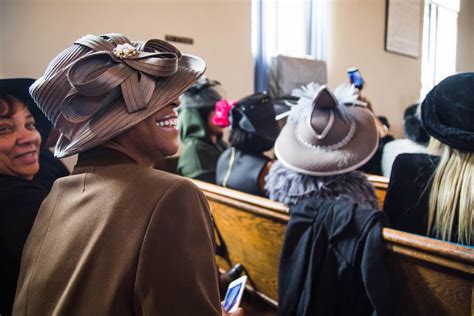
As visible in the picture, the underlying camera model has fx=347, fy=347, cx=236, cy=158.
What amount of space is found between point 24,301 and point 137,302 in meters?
0.28

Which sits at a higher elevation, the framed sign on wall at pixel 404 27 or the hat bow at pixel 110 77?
the framed sign on wall at pixel 404 27

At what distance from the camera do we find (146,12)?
2727 millimetres

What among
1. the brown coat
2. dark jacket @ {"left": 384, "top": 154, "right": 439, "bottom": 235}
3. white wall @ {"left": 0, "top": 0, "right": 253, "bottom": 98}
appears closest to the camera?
the brown coat

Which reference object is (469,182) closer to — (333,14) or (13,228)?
(13,228)

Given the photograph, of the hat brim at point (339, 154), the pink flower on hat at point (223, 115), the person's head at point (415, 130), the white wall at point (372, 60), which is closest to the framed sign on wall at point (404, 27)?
the white wall at point (372, 60)

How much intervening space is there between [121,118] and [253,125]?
3.96ft

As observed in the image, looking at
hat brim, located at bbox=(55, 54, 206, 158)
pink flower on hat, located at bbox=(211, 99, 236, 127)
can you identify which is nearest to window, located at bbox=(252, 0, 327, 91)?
pink flower on hat, located at bbox=(211, 99, 236, 127)

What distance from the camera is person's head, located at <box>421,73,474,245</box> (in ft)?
3.50

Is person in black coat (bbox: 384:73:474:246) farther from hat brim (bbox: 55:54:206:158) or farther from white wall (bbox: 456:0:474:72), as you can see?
white wall (bbox: 456:0:474:72)

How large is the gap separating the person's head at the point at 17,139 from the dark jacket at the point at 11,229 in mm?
61

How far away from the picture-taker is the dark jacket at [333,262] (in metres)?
1.04

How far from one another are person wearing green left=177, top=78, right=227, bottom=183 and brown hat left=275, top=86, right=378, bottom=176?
43.9 inches

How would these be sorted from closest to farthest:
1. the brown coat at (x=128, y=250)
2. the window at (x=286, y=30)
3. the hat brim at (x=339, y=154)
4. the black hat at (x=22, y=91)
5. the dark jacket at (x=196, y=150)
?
the brown coat at (x=128, y=250) < the black hat at (x=22, y=91) < the hat brim at (x=339, y=154) < the dark jacket at (x=196, y=150) < the window at (x=286, y=30)

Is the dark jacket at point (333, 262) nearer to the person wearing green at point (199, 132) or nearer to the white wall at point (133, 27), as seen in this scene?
the person wearing green at point (199, 132)
